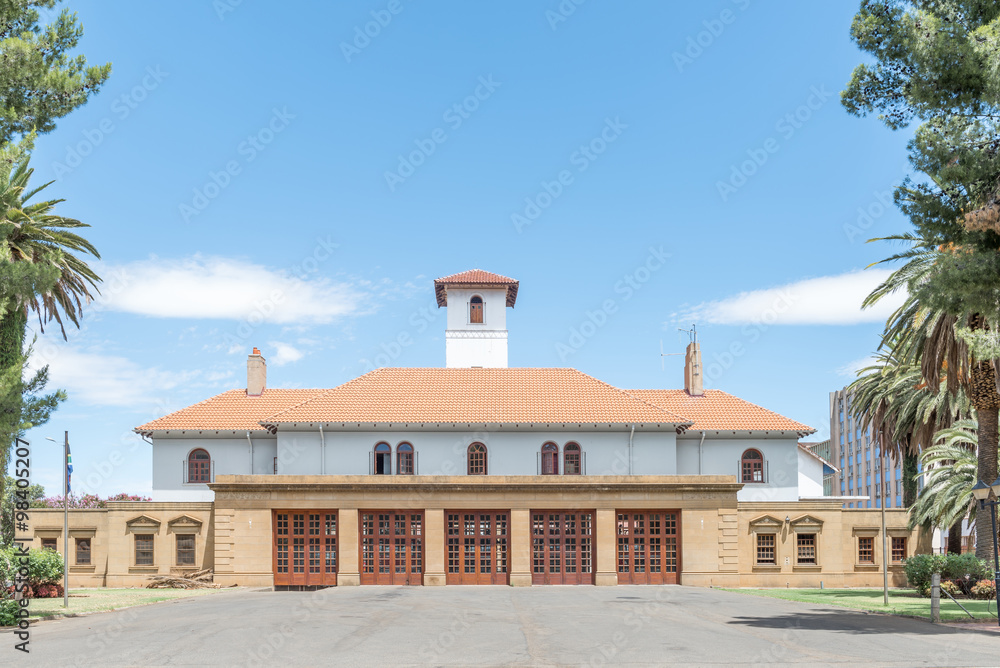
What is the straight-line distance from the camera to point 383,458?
46469mm

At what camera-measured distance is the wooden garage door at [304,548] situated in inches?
1678

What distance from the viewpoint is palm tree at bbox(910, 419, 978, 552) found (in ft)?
115

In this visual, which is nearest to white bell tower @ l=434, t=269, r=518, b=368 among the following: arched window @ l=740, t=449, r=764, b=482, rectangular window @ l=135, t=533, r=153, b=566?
arched window @ l=740, t=449, r=764, b=482

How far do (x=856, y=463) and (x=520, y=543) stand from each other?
102m

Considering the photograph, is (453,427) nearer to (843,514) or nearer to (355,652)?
(843,514)

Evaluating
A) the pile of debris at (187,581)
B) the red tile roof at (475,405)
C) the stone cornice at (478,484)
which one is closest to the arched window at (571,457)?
the red tile roof at (475,405)

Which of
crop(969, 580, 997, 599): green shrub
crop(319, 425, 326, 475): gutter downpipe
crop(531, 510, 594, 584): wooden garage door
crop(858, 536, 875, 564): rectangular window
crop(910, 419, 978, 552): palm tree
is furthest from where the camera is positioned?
crop(319, 425, 326, 475): gutter downpipe

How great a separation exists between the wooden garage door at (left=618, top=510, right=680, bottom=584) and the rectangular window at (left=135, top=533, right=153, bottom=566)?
2163 cm

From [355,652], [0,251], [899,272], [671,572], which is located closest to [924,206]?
[899,272]

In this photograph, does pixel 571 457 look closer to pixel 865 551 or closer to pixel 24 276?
pixel 865 551

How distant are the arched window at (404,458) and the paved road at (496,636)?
1659cm

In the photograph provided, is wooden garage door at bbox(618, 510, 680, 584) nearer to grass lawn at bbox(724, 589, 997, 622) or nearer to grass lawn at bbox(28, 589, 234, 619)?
grass lawn at bbox(724, 589, 997, 622)

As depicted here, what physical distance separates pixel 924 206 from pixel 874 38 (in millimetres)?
4211

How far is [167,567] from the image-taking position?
141 ft
